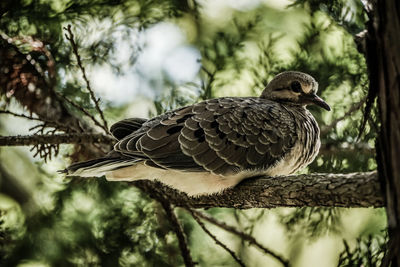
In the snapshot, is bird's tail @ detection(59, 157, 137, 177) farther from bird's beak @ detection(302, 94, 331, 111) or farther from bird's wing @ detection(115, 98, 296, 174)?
bird's beak @ detection(302, 94, 331, 111)

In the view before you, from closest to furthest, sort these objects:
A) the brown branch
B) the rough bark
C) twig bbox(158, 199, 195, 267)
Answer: the rough bark < the brown branch < twig bbox(158, 199, 195, 267)

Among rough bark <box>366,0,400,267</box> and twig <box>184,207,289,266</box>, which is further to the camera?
twig <box>184,207,289,266</box>

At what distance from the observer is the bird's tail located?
2.14 meters

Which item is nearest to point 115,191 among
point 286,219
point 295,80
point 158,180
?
point 158,180

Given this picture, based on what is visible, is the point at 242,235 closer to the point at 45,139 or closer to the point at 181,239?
the point at 181,239

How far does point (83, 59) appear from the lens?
2.99 metres

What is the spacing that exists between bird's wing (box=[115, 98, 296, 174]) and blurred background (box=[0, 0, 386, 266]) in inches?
18.2

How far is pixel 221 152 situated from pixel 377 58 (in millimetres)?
1173

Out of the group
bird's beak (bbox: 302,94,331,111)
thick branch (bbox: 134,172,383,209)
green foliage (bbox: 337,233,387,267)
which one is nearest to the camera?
thick branch (bbox: 134,172,383,209)

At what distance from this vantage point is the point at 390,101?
127 centimetres

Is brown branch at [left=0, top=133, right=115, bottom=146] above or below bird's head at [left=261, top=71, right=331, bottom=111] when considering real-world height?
below

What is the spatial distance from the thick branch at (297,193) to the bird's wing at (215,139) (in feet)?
0.44

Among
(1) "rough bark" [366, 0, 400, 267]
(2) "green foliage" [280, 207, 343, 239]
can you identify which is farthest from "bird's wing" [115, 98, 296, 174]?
(1) "rough bark" [366, 0, 400, 267]

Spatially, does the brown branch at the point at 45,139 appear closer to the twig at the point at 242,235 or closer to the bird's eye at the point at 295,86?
the twig at the point at 242,235
